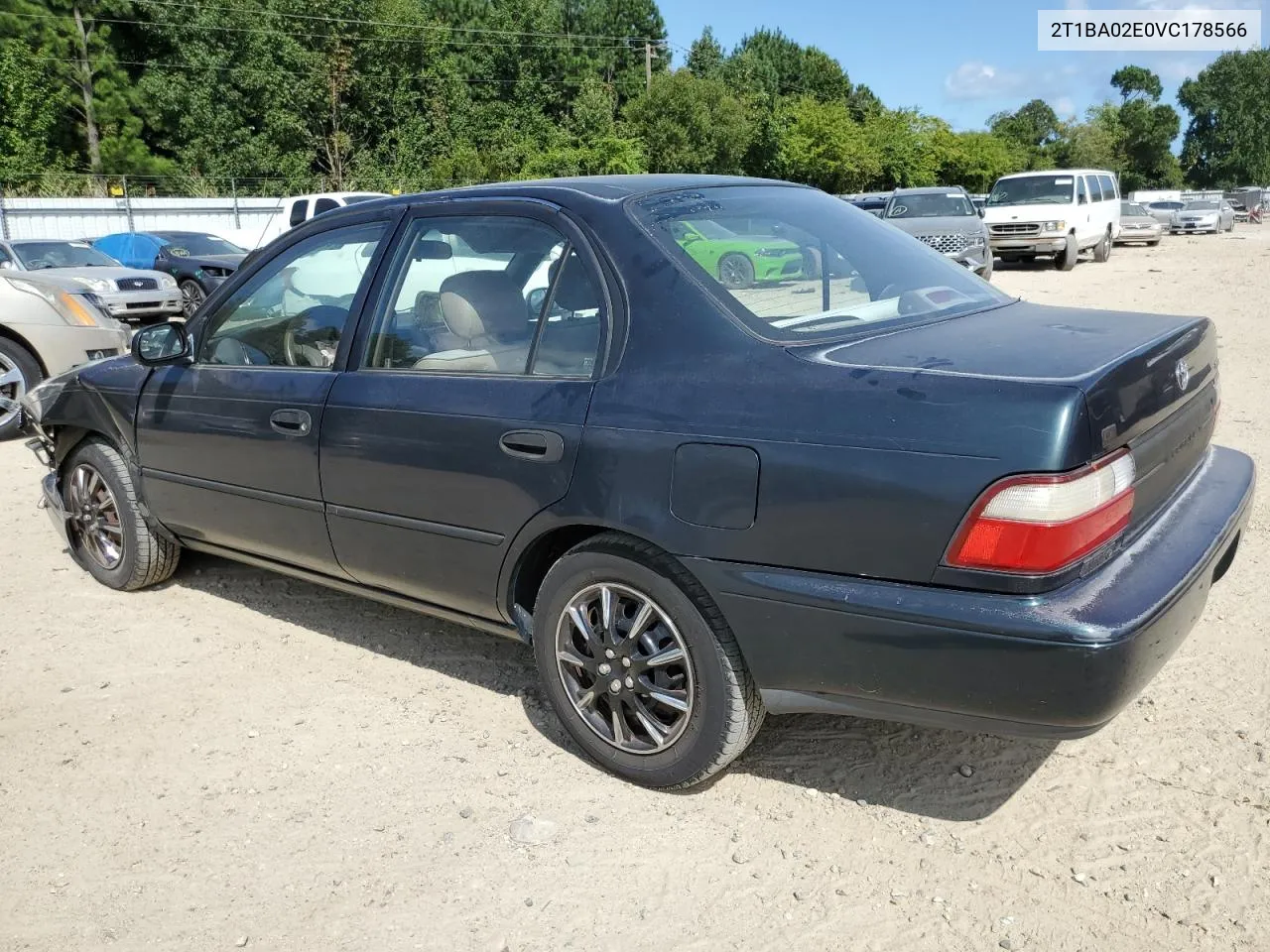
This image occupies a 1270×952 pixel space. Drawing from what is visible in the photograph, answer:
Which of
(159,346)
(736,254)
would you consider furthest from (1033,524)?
(159,346)

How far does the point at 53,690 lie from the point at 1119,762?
12.0ft

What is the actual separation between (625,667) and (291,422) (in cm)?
155

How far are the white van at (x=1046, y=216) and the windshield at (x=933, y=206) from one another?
75.4 inches

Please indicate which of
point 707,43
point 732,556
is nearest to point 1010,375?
point 732,556

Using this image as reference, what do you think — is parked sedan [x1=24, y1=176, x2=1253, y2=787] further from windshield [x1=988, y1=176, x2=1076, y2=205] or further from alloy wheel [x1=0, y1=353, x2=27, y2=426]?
windshield [x1=988, y1=176, x2=1076, y2=205]

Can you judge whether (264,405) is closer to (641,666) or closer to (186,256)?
(641,666)

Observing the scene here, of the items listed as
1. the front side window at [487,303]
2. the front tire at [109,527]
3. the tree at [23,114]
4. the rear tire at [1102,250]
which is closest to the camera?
the front side window at [487,303]

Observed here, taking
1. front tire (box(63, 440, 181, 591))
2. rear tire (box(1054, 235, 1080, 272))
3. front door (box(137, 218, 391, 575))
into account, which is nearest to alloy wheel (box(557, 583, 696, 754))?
front door (box(137, 218, 391, 575))

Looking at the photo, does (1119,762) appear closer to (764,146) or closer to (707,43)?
(764,146)

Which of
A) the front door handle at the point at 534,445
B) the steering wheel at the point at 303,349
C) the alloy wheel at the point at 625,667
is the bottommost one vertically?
the alloy wheel at the point at 625,667

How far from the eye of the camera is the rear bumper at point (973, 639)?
7.80 ft

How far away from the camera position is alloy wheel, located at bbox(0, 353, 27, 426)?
27.1 ft

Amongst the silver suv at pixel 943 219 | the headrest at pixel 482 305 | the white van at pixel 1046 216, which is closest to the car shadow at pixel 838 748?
the headrest at pixel 482 305

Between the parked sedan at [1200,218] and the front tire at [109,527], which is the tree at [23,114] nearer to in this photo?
the parked sedan at [1200,218]
